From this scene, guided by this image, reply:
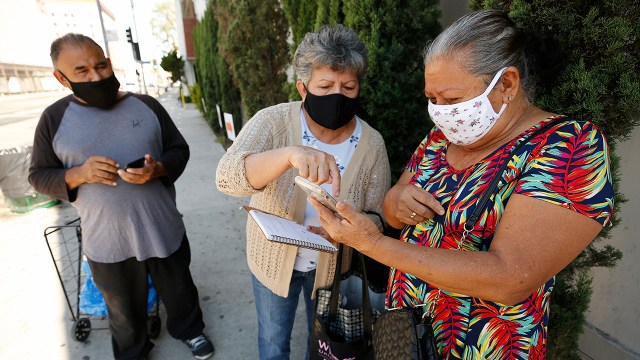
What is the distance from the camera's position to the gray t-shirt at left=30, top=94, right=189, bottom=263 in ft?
6.42

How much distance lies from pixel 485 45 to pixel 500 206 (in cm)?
48

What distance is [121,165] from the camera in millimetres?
2055

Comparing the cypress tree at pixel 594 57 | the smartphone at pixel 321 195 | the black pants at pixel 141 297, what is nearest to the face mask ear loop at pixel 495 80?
the cypress tree at pixel 594 57

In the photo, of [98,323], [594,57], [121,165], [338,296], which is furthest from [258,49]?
[594,57]

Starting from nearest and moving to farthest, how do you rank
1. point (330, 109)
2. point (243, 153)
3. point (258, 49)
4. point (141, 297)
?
point (243, 153) < point (330, 109) < point (141, 297) < point (258, 49)

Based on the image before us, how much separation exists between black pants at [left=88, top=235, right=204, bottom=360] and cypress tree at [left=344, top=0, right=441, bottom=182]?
1729 millimetres

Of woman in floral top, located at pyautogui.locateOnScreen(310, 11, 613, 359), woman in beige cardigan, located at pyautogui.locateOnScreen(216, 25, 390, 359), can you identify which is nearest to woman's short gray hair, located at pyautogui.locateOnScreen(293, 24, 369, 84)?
woman in beige cardigan, located at pyautogui.locateOnScreen(216, 25, 390, 359)

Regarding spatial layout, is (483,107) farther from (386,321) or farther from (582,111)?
(386,321)

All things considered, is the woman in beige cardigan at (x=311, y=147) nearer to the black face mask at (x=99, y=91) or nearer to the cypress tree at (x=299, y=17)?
the black face mask at (x=99, y=91)

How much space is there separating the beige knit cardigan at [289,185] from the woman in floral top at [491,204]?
377 millimetres

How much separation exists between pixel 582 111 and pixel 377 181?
85cm

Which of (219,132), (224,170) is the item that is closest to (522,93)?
(224,170)

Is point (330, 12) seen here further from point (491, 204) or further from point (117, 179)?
point (491, 204)

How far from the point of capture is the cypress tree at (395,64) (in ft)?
6.90
